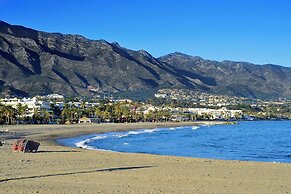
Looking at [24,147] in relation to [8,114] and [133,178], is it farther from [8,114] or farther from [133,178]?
Result: [8,114]

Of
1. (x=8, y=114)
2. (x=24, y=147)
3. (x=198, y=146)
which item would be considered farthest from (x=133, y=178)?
(x=8, y=114)

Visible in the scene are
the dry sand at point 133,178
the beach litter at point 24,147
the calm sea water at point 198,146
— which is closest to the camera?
the dry sand at point 133,178

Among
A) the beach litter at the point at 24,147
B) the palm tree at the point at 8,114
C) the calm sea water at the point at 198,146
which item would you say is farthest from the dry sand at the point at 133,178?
the palm tree at the point at 8,114

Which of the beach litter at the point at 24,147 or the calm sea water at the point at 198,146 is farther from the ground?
the beach litter at the point at 24,147

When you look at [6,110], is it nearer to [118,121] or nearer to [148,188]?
[118,121]


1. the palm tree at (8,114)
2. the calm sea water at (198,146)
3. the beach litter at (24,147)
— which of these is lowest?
the calm sea water at (198,146)

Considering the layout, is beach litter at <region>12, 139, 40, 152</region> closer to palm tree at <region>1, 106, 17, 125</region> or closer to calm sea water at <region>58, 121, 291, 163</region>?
calm sea water at <region>58, 121, 291, 163</region>

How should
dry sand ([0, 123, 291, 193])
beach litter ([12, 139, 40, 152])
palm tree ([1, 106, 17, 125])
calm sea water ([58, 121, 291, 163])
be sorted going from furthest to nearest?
palm tree ([1, 106, 17, 125]), calm sea water ([58, 121, 291, 163]), beach litter ([12, 139, 40, 152]), dry sand ([0, 123, 291, 193])

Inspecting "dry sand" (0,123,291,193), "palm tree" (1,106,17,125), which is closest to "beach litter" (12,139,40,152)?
"dry sand" (0,123,291,193)

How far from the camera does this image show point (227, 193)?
13164 millimetres

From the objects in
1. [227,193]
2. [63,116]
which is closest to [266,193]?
[227,193]

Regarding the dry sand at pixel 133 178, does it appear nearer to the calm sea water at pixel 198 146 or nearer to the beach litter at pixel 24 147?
the beach litter at pixel 24 147

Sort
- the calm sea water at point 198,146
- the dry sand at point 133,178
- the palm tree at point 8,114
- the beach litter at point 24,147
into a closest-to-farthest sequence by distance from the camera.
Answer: the dry sand at point 133,178 < the beach litter at point 24,147 < the calm sea water at point 198,146 < the palm tree at point 8,114

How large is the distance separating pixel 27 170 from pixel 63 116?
98.6 meters
